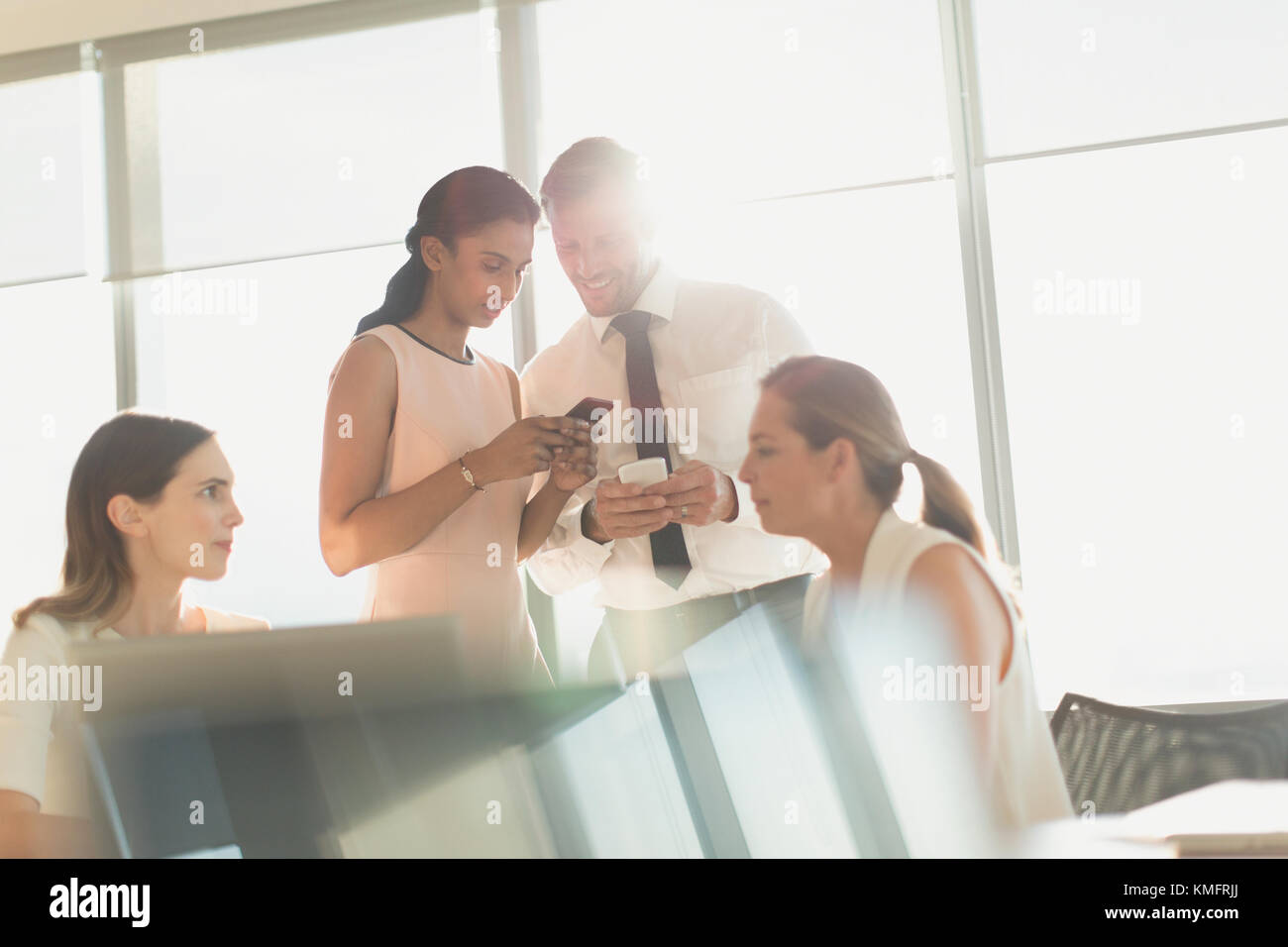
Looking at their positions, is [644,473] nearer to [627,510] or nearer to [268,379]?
[627,510]

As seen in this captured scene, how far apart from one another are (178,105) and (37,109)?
505 mm

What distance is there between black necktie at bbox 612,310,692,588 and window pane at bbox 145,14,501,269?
2.72 feet

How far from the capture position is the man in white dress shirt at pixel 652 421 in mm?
2230

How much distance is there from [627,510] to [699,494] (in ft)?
0.58

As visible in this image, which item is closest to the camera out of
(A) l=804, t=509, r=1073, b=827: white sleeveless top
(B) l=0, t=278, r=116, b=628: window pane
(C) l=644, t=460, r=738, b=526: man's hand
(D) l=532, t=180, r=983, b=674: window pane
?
(A) l=804, t=509, r=1073, b=827: white sleeveless top

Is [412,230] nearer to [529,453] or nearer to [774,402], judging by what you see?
[529,453]

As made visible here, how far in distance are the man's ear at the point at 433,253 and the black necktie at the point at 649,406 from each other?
1.45ft

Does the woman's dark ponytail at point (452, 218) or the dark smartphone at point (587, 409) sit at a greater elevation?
the woman's dark ponytail at point (452, 218)

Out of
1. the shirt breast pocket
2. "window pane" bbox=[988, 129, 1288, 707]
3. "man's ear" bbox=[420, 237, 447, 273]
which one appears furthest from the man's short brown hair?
"window pane" bbox=[988, 129, 1288, 707]

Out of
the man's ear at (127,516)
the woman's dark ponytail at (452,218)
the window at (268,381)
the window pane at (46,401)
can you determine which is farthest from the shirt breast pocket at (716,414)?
the window pane at (46,401)

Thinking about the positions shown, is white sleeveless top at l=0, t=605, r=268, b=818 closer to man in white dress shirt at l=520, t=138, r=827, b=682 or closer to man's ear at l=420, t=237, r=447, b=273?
man in white dress shirt at l=520, t=138, r=827, b=682

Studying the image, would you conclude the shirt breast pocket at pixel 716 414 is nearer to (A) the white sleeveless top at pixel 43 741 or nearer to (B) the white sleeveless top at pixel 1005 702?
(B) the white sleeveless top at pixel 1005 702

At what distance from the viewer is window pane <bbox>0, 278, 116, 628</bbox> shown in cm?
304

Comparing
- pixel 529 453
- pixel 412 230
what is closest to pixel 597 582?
pixel 529 453
